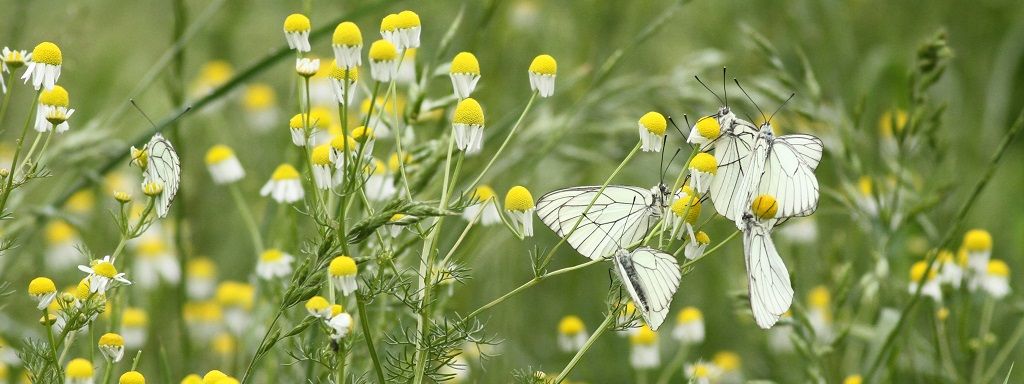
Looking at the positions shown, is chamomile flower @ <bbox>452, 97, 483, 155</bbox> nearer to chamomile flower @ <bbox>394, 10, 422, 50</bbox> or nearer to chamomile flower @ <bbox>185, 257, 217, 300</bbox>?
chamomile flower @ <bbox>394, 10, 422, 50</bbox>

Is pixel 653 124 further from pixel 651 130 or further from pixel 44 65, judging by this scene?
pixel 44 65

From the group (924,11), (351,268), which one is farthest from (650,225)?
(924,11)

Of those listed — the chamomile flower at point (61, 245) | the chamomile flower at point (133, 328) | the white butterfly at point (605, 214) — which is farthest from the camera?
the chamomile flower at point (61, 245)

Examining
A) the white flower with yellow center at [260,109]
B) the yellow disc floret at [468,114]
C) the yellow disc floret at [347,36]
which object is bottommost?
the yellow disc floret at [468,114]

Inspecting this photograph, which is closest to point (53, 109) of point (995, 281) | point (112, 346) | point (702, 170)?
point (112, 346)

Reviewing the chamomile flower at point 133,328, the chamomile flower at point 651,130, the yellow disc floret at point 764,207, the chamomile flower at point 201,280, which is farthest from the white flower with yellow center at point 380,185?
the chamomile flower at point 201,280

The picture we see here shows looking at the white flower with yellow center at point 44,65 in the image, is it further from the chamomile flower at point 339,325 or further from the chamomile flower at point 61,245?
the chamomile flower at point 61,245
